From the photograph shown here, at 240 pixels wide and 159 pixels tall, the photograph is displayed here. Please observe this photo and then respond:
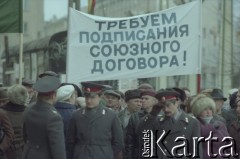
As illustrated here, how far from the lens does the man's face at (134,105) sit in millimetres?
10109

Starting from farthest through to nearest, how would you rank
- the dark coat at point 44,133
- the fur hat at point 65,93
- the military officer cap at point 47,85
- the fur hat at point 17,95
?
the fur hat at point 17,95 < the fur hat at point 65,93 < the military officer cap at point 47,85 < the dark coat at point 44,133

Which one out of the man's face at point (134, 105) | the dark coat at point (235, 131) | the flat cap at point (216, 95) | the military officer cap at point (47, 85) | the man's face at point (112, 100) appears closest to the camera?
the military officer cap at point (47, 85)

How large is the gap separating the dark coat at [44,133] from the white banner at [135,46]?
283cm

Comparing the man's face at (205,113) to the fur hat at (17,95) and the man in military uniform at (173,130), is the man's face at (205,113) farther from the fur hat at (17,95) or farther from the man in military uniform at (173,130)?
the fur hat at (17,95)

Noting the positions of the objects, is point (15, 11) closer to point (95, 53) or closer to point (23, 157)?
point (95, 53)

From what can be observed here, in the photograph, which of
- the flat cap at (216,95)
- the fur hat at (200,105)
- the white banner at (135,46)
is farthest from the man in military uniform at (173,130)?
the flat cap at (216,95)

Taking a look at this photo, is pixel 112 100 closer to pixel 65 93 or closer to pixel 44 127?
pixel 65 93

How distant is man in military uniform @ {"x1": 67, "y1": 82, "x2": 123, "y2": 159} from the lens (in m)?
8.62

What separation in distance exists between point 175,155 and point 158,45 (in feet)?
9.86

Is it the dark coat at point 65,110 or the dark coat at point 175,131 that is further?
the dark coat at point 65,110

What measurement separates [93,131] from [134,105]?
5.31ft

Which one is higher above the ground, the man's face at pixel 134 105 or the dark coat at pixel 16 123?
the man's face at pixel 134 105

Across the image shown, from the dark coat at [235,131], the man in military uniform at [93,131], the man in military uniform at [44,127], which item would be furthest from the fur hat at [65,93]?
the dark coat at [235,131]

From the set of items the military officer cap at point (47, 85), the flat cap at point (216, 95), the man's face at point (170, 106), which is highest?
the military officer cap at point (47, 85)
